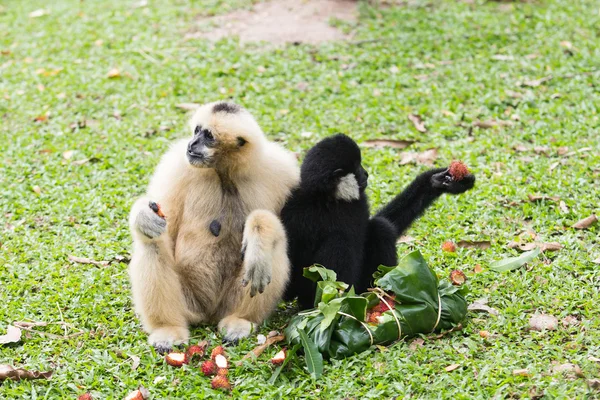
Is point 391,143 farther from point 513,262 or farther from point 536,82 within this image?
point 513,262

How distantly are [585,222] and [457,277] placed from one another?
5.15 ft

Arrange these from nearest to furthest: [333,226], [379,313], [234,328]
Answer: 1. [379,313]
2. [234,328]
3. [333,226]

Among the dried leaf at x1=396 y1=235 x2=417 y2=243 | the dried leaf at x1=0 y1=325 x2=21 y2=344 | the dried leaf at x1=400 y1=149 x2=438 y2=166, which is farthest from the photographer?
the dried leaf at x1=400 y1=149 x2=438 y2=166

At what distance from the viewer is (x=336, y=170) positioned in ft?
18.4

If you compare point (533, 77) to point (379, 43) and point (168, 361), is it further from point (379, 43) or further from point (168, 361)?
point (168, 361)

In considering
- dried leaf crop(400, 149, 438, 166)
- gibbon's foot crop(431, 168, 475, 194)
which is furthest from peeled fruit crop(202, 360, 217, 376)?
dried leaf crop(400, 149, 438, 166)

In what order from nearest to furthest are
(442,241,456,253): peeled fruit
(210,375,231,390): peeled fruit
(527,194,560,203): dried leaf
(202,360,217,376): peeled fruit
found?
(210,375,231,390): peeled fruit, (202,360,217,376): peeled fruit, (442,241,456,253): peeled fruit, (527,194,560,203): dried leaf

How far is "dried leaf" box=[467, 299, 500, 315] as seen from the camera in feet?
18.4

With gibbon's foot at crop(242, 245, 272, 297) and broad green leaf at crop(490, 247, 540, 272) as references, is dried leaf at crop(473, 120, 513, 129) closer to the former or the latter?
broad green leaf at crop(490, 247, 540, 272)

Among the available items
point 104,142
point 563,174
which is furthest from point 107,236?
point 563,174

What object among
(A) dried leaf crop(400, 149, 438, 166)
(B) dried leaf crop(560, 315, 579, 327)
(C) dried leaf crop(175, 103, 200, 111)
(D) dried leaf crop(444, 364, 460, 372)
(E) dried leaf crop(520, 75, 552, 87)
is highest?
(E) dried leaf crop(520, 75, 552, 87)

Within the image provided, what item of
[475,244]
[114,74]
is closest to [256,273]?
[475,244]

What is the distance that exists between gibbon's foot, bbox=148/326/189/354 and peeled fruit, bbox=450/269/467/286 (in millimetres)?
2163

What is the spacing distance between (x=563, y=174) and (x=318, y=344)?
12.8 ft
